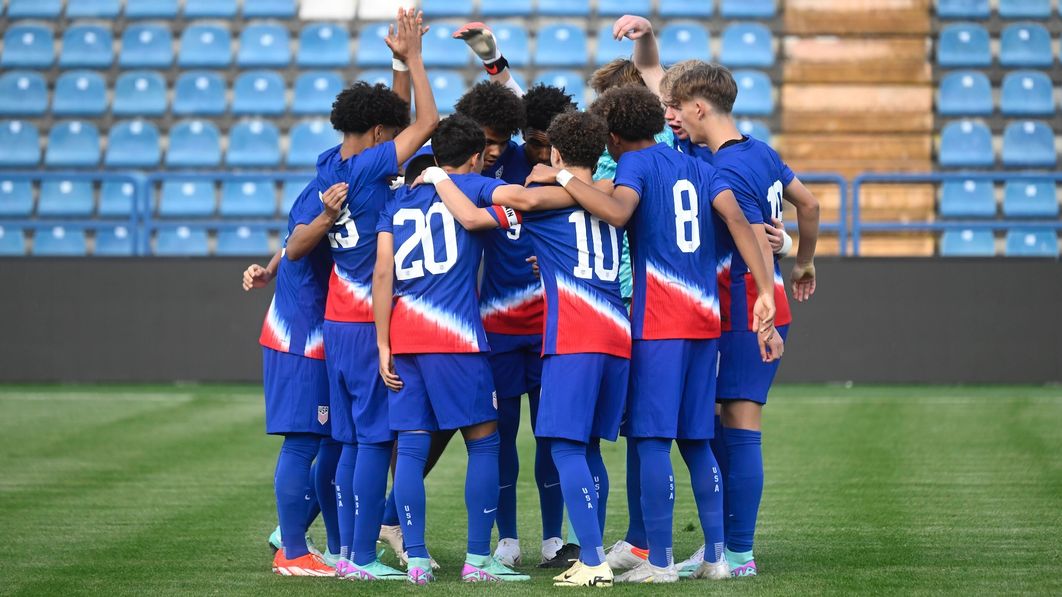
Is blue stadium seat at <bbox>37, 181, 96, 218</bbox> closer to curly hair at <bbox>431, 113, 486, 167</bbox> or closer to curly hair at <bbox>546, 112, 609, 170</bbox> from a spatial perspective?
curly hair at <bbox>431, 113, 486, 167</bbox>

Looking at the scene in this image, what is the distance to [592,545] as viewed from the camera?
5.36m

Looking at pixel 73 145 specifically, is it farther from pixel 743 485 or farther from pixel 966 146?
pixel 743 485

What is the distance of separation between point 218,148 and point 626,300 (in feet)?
35.5

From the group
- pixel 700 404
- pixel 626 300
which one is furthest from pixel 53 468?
pixel 700 404

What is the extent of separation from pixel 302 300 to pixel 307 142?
10501mm

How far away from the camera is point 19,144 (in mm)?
16438

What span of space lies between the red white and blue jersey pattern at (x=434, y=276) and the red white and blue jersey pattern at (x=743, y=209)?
3.29ft

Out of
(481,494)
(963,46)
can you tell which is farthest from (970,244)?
(481,494)

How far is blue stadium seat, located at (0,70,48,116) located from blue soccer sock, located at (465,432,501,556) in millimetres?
13106

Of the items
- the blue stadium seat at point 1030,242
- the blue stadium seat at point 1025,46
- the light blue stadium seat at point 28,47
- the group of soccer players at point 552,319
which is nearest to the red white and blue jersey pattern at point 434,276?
the group of soccer players at point 552,319

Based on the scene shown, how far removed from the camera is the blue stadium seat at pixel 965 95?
651 inches

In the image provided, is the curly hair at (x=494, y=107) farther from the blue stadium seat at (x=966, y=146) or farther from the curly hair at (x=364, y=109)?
the blue stadium seat at (x=966, y=146)

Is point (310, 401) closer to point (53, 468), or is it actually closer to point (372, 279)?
point (372, 279)

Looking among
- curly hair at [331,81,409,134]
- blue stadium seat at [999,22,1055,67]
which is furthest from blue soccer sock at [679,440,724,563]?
blue stadium seat at [999,22,1055,67]
